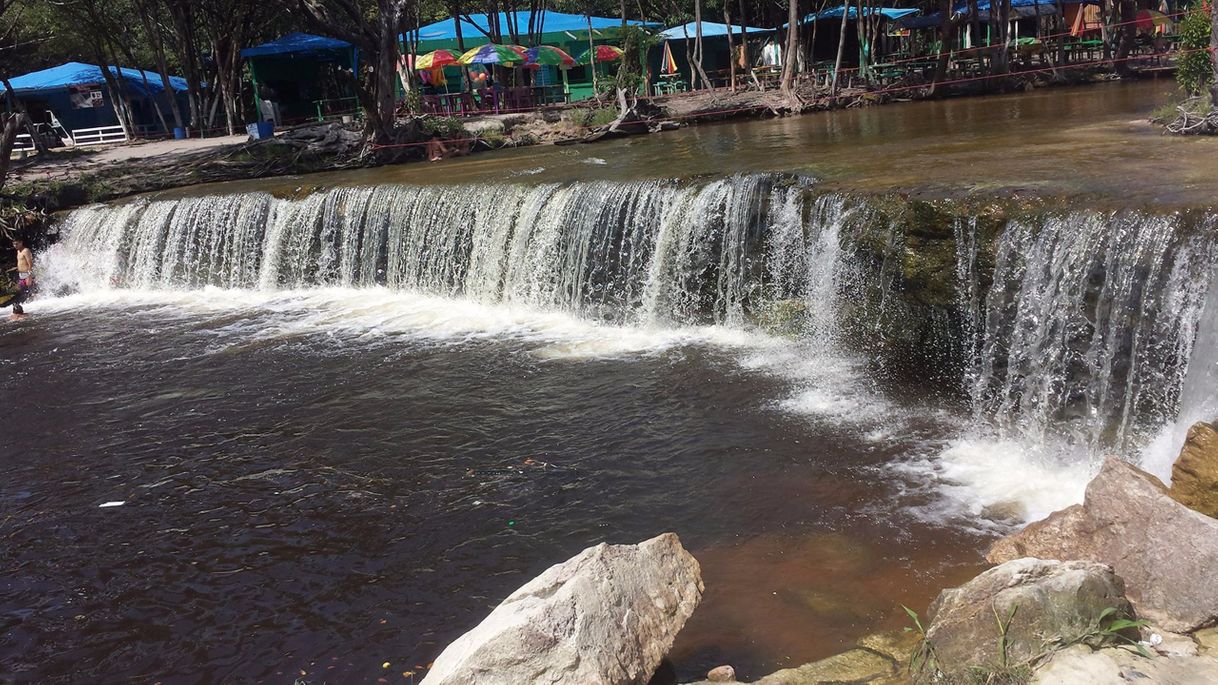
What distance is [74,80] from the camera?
28.6 metres

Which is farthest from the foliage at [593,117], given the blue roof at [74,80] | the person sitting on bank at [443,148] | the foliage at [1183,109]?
the blue roof at [74,80]

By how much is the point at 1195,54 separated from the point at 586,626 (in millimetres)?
11418

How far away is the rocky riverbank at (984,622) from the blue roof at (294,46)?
2609cm

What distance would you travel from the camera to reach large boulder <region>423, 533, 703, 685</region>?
3564 mm

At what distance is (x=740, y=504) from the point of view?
6258 mm

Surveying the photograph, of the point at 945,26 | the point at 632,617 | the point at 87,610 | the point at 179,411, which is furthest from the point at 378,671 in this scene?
the point at 945,26

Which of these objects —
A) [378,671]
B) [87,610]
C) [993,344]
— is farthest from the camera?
[993,344]

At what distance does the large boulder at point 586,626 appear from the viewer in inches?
140

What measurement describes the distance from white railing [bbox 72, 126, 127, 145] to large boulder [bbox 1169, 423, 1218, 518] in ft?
96.6

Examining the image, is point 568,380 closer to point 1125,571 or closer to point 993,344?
point 993,344

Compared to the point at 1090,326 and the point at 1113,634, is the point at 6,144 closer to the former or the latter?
the point at 1090,326

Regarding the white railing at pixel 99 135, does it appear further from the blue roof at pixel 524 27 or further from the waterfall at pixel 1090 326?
the waterfall at pixel 1090 326

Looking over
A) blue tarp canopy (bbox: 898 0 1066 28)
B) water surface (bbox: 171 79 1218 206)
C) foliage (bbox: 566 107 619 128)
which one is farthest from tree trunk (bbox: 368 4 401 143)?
blue tarp canopy (bbox: 898 0 1066 28)

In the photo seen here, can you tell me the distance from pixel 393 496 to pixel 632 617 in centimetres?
334
